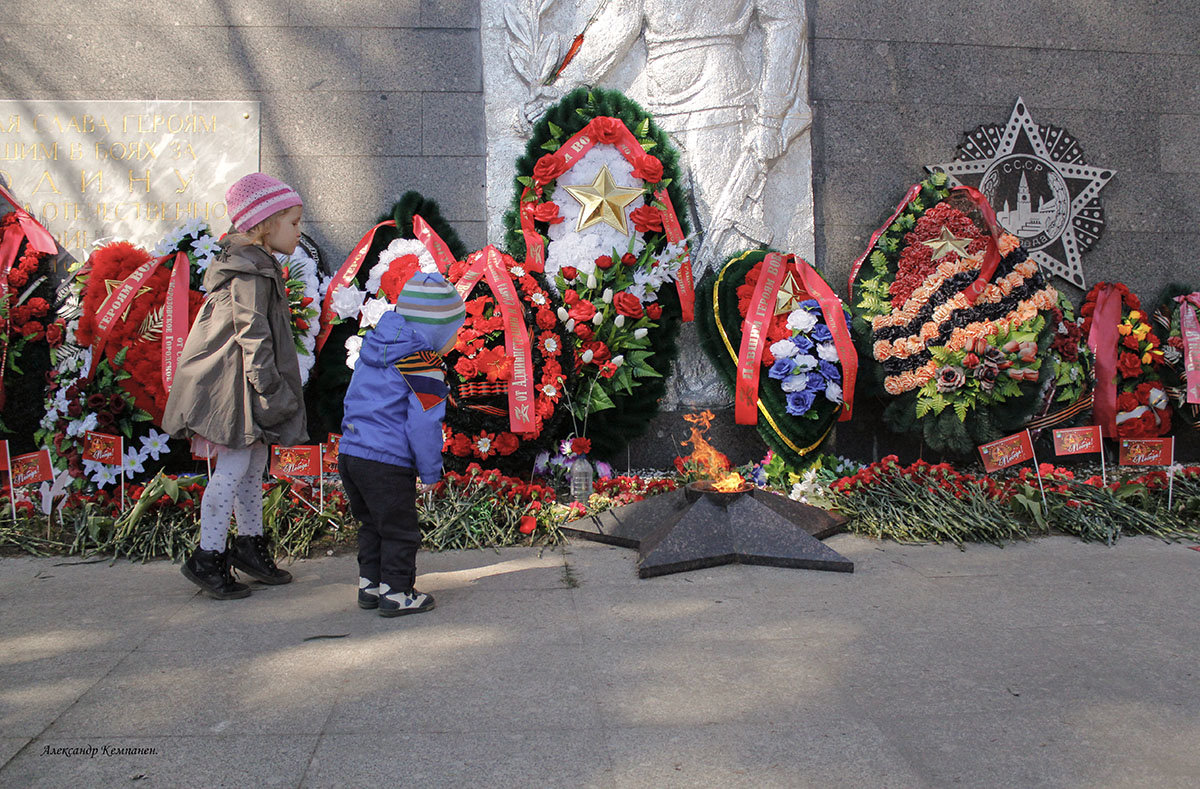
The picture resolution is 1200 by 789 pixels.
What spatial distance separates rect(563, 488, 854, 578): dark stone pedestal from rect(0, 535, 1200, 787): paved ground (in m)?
0.08

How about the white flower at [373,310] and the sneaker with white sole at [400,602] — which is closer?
the sneaker with white sole at [400,602]

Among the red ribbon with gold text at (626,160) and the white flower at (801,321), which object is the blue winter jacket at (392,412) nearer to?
the red ribbon with gold text at (626,160)

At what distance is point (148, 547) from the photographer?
406cm

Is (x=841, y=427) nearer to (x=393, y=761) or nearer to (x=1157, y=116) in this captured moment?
(x=1157, y=116)

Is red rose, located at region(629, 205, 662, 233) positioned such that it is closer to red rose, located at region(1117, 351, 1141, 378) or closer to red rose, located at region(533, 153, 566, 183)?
red rose, located at region(533, 153, 566, 183)

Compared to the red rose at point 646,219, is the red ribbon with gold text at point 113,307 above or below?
below

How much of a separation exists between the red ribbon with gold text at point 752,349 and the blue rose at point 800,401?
0.69 feet

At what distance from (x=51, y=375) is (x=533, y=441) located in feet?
8.84

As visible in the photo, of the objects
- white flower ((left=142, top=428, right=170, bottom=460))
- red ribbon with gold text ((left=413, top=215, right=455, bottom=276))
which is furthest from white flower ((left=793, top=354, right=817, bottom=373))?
white flower ((left=142, top=428, right=170, bottom=460))

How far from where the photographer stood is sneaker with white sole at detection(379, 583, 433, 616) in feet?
10.4

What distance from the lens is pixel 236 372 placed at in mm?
3396

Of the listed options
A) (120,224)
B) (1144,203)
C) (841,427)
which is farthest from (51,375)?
(1144,203)

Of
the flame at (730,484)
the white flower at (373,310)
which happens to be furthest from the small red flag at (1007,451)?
the white flower at (373,310)

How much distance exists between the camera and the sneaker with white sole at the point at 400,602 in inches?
125
